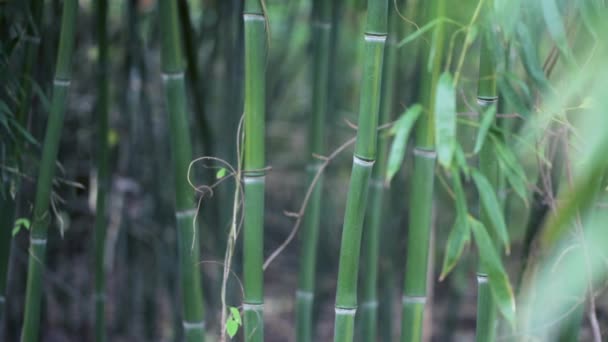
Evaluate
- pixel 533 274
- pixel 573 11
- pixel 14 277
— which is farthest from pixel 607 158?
pixel 14 277

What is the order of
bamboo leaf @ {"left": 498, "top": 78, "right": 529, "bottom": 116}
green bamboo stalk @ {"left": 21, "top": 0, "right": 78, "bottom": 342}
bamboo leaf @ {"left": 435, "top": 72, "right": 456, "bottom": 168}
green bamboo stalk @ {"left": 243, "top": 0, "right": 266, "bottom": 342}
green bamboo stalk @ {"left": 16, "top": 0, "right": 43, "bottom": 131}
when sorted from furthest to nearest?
green bamboo stalk @ {"left": 16, "top": 0, "right": 43, "bottom": 131}, green bamboo stalk @ {"left": 21, "top": 0, "right": 78, "bottom": 342}, green bamboo stalk @ {"left": 243, "top": 0, "right": 266, "bottom": 342}, bamboo leaf @ {"left": 498, "top": 78, "right": 529, "bottom": 116}, bamboo leaf @ {"left": 435, "top": 72, "right": 456, "bottom": 168}

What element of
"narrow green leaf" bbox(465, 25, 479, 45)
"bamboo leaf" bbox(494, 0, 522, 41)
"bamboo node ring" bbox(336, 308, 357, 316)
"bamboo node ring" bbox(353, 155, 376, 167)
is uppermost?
"bamboo leaf" bbox(494, 0, 522, 41)

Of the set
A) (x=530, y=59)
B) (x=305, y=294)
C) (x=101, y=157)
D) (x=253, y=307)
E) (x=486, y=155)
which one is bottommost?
(x=305, y=294)

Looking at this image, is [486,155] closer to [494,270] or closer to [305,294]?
[494,270]

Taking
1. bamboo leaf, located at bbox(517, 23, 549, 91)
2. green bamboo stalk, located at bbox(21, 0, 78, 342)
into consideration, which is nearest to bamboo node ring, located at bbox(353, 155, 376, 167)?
bamboo leaf, located at bbox(517, 23, 549, 91)

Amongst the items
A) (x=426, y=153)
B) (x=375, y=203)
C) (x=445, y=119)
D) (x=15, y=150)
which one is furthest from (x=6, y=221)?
(x=445, y=119)

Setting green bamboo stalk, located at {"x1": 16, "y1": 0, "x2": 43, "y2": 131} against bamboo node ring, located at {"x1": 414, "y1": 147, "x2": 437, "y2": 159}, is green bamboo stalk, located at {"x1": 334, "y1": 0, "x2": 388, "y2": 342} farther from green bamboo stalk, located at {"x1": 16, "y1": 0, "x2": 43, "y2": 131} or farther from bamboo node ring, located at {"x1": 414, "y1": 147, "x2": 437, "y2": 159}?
green bamboo stalk, located at {"x1": 16, "y1": 0, "x2": 43, "y2": 131}
